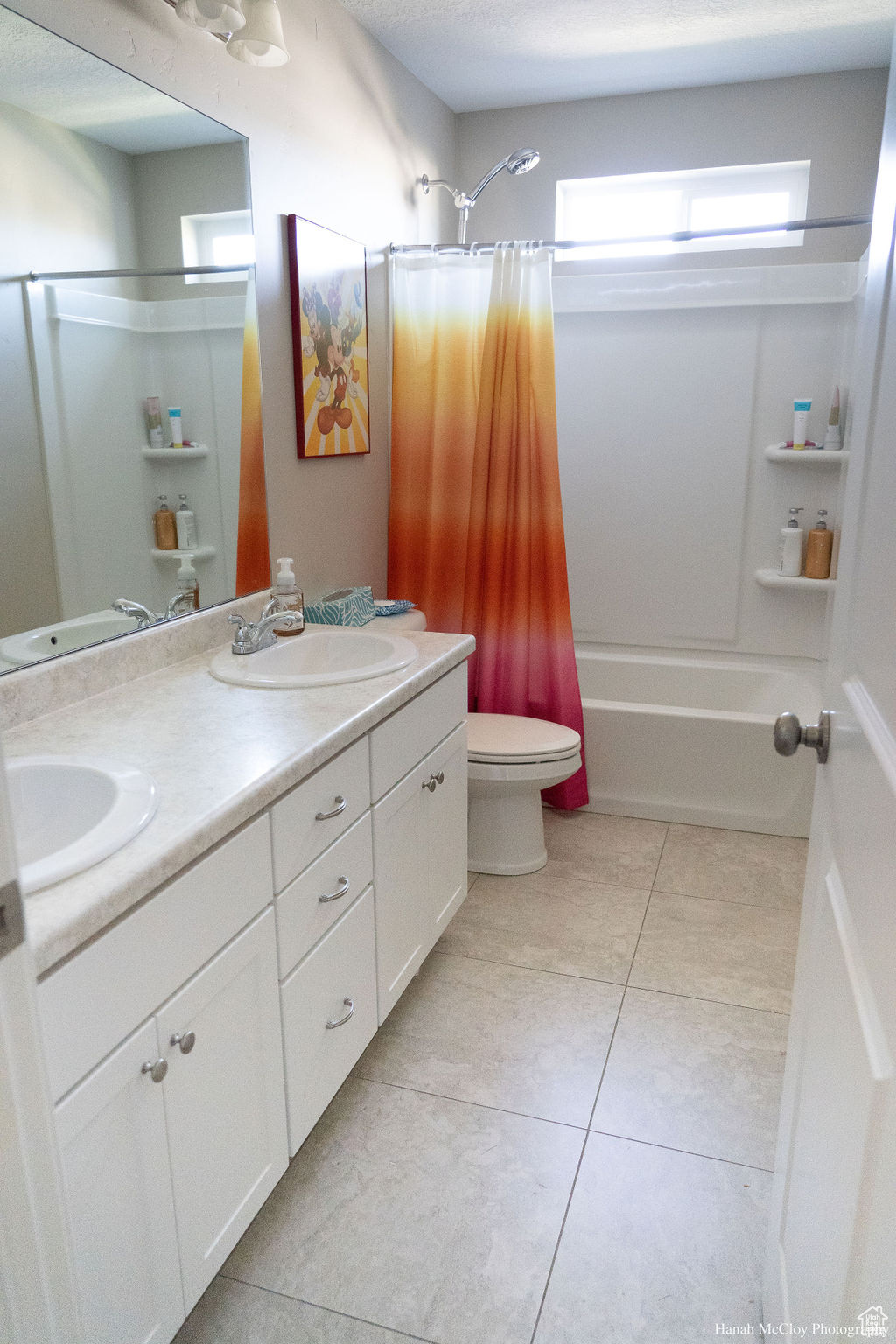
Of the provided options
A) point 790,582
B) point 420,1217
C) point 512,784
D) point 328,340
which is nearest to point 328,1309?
point 420,1217

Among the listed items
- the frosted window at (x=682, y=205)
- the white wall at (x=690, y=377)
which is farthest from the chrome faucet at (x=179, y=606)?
the frosted window at (x=682, y=205)

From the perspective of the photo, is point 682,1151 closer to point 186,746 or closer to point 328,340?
point 186,746

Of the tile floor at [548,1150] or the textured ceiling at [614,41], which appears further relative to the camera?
the textured ceiling at [614,41]

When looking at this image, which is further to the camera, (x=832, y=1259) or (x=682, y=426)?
(x=682, y=426)

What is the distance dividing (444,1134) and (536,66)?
3084 mm

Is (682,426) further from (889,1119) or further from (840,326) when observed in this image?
(889,1119)

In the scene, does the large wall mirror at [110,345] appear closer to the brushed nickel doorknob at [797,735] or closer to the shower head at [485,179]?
the shower head at [485,179]

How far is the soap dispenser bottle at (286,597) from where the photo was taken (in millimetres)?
2109

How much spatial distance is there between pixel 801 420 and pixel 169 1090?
2.97m

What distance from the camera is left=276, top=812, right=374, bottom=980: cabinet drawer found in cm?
141

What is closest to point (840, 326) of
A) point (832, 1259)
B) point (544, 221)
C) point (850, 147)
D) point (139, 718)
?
point (850, 147)

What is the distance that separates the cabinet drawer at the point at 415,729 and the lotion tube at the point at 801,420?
178 centimetres

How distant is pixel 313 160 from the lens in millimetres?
2346

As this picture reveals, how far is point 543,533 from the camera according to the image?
2.95 m
